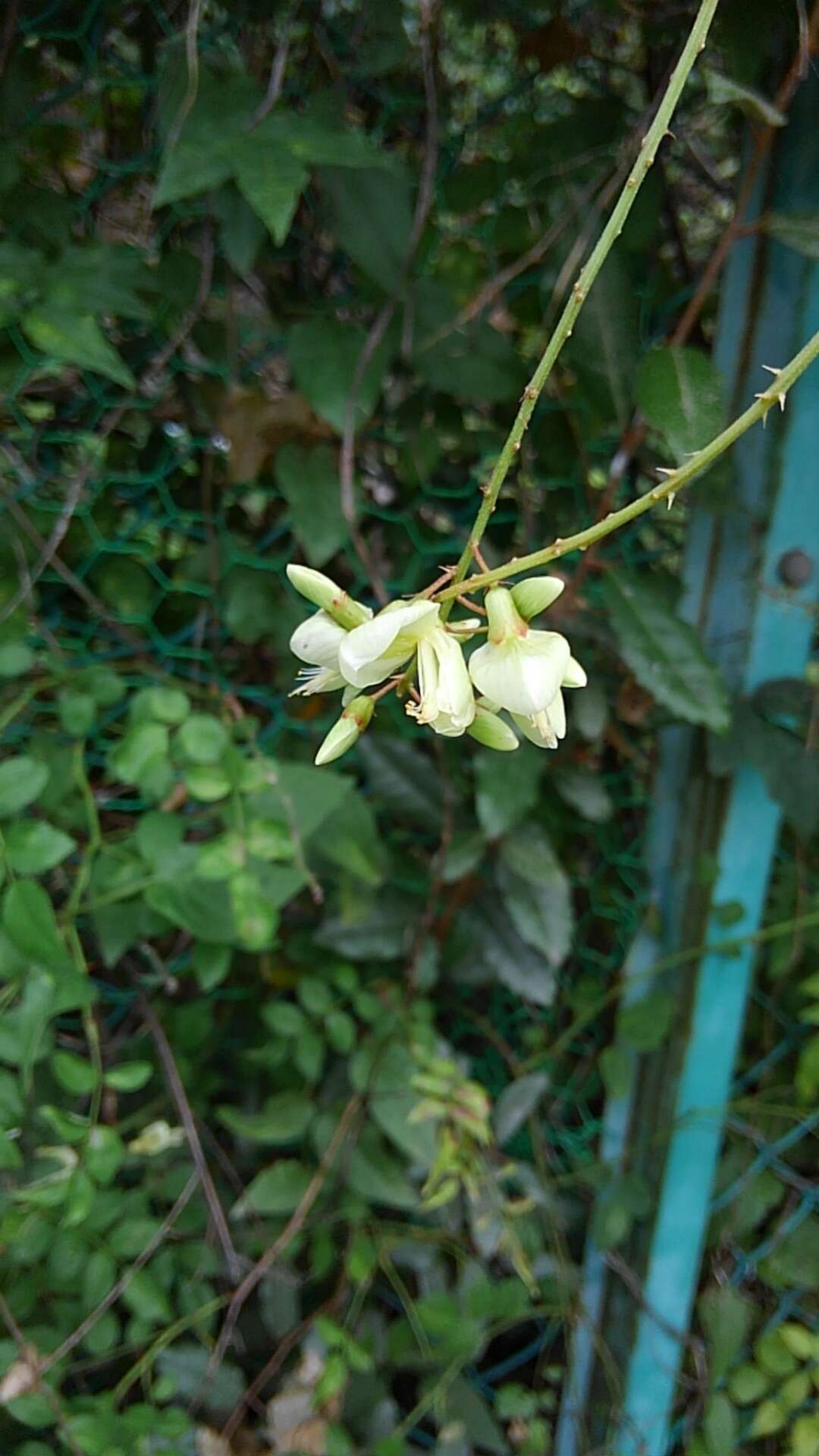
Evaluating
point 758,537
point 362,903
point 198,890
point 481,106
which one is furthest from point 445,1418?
point 481,106

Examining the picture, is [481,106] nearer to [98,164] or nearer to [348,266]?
[348,266]

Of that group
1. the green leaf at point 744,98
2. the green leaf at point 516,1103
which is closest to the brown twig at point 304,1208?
the green leaf at point 516,1103

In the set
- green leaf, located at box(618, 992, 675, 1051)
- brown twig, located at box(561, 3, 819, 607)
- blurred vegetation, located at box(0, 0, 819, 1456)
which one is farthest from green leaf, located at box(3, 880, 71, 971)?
green leaf, located at box(618, 992, 675, 1051)

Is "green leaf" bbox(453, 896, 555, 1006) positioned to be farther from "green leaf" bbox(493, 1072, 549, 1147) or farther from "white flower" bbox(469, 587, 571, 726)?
"white flower" bbox(469, 587, 571, 726)

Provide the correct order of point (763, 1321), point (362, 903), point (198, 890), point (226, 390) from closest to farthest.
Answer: point (198, 890), point (226, 390), point (362, 903), point (763, 1321)

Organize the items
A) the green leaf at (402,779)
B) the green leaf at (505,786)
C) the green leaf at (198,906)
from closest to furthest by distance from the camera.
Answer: the green leaf at (198,906)
the green leaf at (505,786)
the green leaf at (402,779)

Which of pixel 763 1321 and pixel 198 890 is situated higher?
pixel 198 890

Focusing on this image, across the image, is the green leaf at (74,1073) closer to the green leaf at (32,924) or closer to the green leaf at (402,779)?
the green leaf at (32,924)
